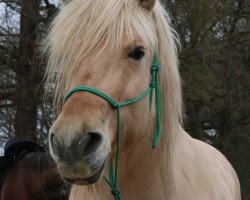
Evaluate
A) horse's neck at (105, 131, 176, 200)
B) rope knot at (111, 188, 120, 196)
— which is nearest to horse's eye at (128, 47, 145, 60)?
horse's neck at (105, 131, 176, 200)

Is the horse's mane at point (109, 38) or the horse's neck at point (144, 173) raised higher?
the horse's mane at point (109, 38)

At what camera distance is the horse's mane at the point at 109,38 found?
8.07ft

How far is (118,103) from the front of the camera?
7.88 feet

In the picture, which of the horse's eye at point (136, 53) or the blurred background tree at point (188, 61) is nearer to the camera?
the horse's eye at point (136, 53)

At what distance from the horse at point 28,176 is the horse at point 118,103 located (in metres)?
2.59

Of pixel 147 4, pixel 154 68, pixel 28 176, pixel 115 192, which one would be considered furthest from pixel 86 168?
pixel 28 176

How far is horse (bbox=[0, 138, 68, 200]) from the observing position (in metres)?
5.44

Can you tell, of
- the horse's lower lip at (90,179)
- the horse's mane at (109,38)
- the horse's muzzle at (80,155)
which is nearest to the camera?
the horse's muzzle at (80,155)

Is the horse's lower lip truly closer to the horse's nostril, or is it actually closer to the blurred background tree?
the horse's nostril

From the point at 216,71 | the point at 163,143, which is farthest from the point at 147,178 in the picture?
the point at 216,71

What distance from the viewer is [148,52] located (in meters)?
2.62

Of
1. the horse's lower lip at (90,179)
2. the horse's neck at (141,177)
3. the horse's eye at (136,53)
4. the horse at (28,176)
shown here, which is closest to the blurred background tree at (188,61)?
the horse at (28,176)

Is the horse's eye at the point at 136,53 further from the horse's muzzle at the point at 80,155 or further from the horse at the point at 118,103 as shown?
the horse's muzzle at the point at 80,155

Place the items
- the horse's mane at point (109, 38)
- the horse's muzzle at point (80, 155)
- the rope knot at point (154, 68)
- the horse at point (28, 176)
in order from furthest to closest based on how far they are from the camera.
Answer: the horse at point (28, 176) → the rope knot at point (154, 68) → the horse's mane at point (109, 38) → the horse's muzzle at point (80, 155)
